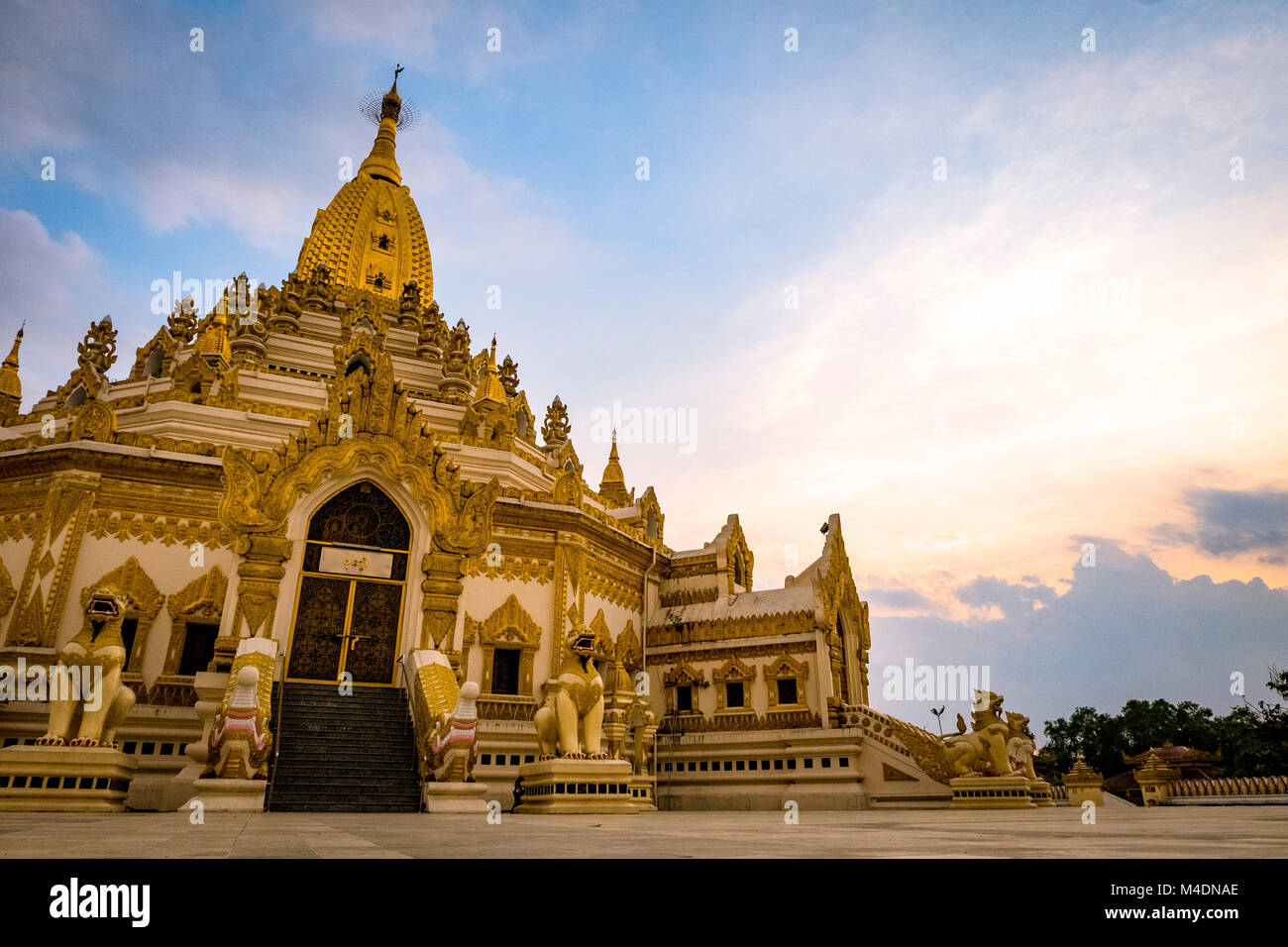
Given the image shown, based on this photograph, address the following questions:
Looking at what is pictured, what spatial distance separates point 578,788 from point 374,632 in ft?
18.1

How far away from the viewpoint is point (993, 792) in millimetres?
15672

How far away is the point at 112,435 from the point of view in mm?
17922

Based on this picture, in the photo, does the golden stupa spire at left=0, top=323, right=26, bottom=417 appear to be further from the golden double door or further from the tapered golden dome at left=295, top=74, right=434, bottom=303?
the golden double door

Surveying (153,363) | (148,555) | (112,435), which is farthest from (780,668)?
(153,363)

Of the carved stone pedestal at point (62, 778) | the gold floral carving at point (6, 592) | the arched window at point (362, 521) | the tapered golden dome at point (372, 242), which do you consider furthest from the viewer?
the tapered golden dome at point (372, 242)

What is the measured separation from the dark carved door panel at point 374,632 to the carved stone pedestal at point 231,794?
171 inches

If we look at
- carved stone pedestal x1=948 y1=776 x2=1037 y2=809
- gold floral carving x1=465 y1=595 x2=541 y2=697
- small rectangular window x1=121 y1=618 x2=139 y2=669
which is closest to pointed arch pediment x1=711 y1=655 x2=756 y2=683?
gold floral carving x1=465 y1=595 x2=541 y2=697

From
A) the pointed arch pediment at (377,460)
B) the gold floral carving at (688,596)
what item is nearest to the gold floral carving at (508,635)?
the pointed arch pediment at (377,460)

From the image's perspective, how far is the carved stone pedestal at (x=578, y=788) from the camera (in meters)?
11.6

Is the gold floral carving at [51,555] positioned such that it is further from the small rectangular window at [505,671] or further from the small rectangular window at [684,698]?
the small rectangular window at [684,698]

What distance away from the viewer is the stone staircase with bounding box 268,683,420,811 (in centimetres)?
1111
